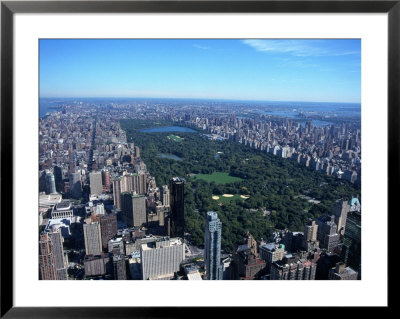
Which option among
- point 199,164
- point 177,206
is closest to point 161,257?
point 177,206

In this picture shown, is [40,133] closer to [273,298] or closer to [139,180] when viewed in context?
[273,298]

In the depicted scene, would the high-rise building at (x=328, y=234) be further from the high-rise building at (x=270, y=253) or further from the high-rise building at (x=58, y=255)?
the high-rise building at (x=58, y=255)

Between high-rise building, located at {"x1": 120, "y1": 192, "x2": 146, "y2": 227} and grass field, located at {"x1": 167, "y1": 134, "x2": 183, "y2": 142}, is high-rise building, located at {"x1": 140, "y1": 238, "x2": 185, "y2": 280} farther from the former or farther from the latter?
grass field, located at {"x1": 167, "y1": 134, "x2": 183, "y2": 142}

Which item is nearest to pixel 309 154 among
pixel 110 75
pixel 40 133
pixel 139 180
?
pixel 139 180

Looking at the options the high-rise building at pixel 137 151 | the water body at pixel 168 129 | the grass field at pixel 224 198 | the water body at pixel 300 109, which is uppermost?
the water body at pixel 300 109

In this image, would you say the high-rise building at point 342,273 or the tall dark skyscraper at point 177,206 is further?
the tall dark skyscraper at point 177,206

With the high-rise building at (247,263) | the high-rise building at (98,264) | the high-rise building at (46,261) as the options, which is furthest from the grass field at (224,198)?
the high-rise building at (46,261)

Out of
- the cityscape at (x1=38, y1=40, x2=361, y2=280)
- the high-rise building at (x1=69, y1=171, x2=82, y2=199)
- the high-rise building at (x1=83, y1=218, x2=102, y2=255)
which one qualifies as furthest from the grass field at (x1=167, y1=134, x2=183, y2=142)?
the high-rise building at (x1=83, y1=218, x2=102, y2=255)
